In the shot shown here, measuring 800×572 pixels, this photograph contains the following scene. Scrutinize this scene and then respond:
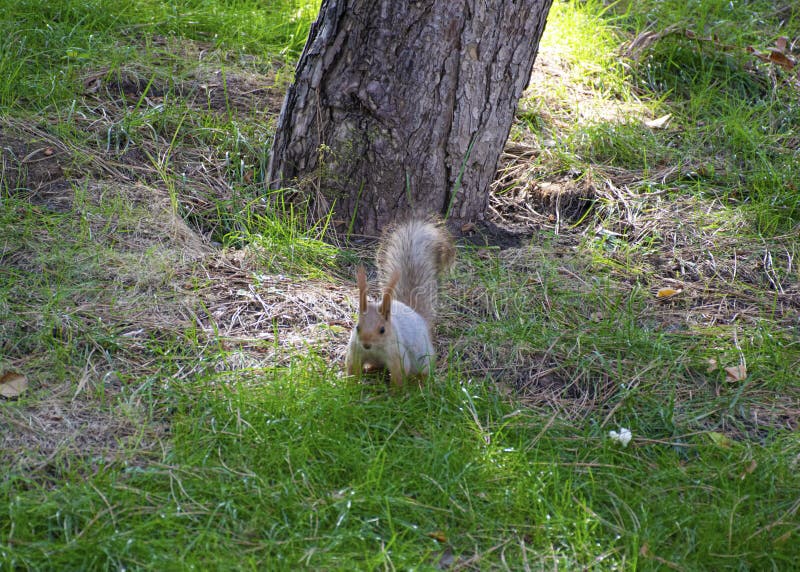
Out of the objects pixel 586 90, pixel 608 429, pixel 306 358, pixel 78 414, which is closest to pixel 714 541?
pixel 608 429

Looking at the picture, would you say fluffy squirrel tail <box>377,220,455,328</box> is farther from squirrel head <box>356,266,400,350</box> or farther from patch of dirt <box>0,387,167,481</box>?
patch of dirt <box>0,387,167,481</box>

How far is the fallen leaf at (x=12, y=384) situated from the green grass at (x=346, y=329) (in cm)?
4

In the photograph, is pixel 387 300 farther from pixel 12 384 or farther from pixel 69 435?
pixel 12 384

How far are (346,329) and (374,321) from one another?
0.44 m

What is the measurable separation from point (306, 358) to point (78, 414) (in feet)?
2.36

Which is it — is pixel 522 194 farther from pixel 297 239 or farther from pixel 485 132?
pixel 297 239

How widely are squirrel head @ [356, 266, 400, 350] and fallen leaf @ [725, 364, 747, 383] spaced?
1157 mm

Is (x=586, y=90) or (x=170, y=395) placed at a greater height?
(x=586, y=90)

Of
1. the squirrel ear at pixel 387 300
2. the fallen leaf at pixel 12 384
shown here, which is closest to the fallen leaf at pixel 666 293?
the squirrel ear at pixel 387 300

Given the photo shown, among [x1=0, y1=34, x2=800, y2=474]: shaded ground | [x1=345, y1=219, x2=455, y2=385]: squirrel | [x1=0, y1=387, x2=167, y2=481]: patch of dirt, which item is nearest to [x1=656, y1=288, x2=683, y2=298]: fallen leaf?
[x1=0, y1=34, x2=800, y2=474]: shaded ground

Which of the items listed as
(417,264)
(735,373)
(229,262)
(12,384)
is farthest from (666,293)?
(12,384)

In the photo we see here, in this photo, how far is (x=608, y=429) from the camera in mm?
2645

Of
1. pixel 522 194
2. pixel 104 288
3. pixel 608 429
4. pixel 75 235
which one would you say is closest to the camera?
pixel 608 429

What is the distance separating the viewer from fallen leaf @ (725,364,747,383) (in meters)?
2.86
